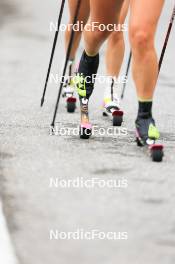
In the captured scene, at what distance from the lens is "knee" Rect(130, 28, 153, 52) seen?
6.36 metres

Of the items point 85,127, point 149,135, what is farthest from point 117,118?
point 149,135

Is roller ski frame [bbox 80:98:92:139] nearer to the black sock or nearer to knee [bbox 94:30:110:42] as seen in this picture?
knee [bbox 94:30:110:42]

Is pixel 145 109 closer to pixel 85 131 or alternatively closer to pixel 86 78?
pixel 85 131

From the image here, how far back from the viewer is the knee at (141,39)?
6363 millimetres

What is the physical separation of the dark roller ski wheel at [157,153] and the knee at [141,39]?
2.17 ft

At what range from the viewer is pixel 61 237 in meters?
4.54

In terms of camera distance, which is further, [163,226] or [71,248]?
[163,226]

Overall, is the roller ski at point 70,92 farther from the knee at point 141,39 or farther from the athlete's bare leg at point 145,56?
the knee at point 141,39

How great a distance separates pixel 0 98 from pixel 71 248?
16.7 feet

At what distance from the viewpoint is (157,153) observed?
633 centimetres

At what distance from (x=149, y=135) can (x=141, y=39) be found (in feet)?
2.17

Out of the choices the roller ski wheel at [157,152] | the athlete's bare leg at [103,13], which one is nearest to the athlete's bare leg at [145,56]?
the roller ski wheel at [157,152]

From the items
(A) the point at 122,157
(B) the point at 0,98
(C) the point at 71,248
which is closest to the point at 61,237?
(C) the point at 71,248

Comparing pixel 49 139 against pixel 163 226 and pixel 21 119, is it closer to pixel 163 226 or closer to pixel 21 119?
pixel 21 119
